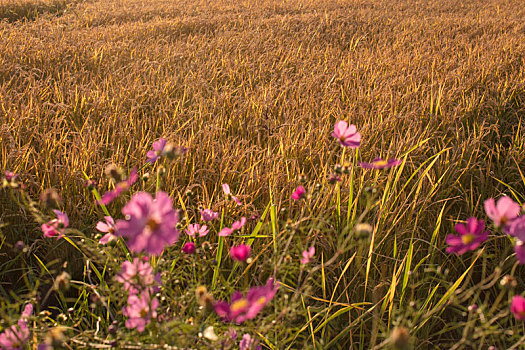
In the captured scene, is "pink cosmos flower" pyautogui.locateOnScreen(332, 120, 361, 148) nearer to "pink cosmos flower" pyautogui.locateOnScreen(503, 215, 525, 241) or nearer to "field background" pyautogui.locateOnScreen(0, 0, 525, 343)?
"field background" pyautogui.locateOnScreen(0, 0, 525, 343)

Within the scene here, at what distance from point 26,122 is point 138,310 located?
1.53 meters

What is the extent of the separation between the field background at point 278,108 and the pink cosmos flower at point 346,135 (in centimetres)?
17

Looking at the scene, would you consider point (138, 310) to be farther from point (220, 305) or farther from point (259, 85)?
point (259, 85)

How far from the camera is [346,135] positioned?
0.93m

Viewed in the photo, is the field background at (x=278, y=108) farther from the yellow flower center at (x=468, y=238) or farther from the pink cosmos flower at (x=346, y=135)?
the yellow flower center at (x=468, y=238)

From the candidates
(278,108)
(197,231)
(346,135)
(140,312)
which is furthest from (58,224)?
(278,108)

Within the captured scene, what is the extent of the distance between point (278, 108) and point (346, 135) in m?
1.43

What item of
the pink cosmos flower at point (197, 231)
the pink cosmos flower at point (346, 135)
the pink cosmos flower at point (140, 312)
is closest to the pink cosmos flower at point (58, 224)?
the pink cosmos flower at point (140, 312)

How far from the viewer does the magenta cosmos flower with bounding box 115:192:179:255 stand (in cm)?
52

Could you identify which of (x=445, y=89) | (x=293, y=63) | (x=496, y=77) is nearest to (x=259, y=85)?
(x=293, y=63)

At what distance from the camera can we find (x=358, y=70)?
2.92 metres

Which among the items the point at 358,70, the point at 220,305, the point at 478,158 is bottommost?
the point at 478,158

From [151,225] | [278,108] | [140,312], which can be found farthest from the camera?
[278,108]

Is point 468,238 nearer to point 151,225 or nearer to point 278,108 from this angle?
point 151,225
